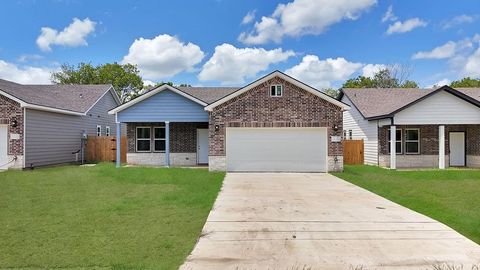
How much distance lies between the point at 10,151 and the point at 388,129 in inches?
766

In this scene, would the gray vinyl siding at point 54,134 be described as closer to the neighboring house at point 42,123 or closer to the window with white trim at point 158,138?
the neighboring house at point 42,123

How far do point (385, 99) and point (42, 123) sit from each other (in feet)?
66.2

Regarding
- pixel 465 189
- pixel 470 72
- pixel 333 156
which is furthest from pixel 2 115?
pixel 470 72

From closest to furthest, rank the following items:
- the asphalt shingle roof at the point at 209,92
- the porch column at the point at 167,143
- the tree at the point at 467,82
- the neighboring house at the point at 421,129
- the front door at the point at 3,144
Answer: the front door at the point at 3,144, the neighboring house at the point at 421,129, the porch column at the point at 167,143, the asphalt shingle roof at the point at 209,92, the tree at the point at 467,82

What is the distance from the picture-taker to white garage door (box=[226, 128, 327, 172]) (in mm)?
16766

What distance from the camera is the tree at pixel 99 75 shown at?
45.8 m

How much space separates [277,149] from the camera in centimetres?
1681

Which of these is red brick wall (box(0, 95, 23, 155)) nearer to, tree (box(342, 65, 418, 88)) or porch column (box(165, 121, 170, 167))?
porch column (box(165, 121, 170, 167))

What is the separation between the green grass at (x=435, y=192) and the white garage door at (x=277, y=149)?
164 cm

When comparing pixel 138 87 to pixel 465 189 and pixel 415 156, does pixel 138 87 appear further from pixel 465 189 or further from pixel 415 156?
pixel 465 189

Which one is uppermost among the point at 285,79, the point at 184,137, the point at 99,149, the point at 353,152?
the point at 285,79

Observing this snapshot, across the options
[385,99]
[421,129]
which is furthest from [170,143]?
[421,129]

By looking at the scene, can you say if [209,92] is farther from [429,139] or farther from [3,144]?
[429,139]

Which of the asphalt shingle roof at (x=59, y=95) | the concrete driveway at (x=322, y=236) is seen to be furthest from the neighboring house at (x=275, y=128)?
the asphalt shingle roof at (x=59, y=95)
